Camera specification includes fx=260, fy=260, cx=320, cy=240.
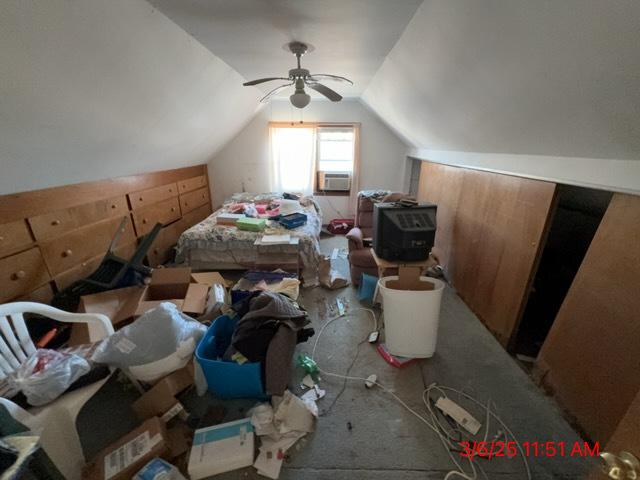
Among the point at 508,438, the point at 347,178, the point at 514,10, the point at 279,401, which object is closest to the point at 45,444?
the point at 279,401

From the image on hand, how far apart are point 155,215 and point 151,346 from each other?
7.55 ft

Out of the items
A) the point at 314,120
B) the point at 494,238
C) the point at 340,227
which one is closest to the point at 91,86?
the point at 494,238

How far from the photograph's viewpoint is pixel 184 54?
6.21ft

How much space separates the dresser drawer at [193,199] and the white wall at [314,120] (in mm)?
299

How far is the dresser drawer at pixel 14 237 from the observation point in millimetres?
1692

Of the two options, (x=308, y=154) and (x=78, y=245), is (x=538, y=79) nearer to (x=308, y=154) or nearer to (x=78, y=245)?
(x=78, y=245)

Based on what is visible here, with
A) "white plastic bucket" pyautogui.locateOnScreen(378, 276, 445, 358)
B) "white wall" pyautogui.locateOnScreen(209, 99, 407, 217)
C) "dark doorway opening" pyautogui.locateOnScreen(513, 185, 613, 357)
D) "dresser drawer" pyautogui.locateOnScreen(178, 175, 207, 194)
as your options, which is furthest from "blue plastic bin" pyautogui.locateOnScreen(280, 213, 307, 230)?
"dark doorway opening" pyautogui.locateOnScreen(513, 185, 613, 357)

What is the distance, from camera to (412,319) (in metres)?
1.73

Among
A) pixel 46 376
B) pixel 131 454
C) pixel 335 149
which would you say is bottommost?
pixel 131 454

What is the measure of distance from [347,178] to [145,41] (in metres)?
3.43

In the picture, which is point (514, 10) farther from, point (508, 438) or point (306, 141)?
point (306, 141)

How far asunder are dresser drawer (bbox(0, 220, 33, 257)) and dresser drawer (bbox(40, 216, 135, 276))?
0.12m

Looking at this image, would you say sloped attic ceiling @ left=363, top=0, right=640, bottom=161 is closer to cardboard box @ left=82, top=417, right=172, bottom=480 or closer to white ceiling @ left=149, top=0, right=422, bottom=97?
white ceiling @ left=149, top=0, right=422, bottom=97

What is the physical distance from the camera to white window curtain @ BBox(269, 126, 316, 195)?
4484mm
